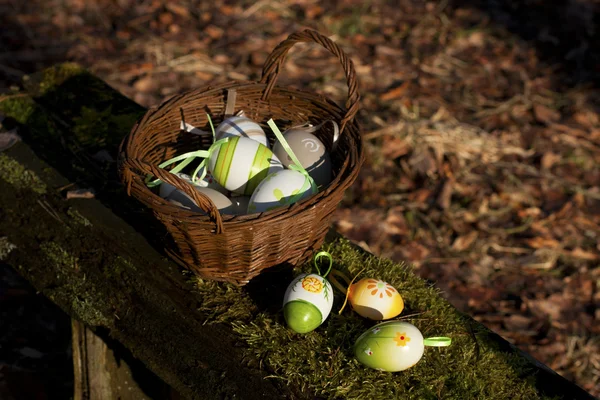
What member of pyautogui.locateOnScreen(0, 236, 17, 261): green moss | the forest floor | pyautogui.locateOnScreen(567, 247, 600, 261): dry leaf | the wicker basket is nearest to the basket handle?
the wicker basket

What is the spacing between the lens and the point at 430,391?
2205 millimetres

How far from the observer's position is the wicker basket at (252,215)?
215 cm

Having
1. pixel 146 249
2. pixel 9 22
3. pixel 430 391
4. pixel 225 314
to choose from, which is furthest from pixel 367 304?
pixel 9 22

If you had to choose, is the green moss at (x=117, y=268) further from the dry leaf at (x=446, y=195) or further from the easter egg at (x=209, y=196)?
the dry leaf at (x=446, y=195)

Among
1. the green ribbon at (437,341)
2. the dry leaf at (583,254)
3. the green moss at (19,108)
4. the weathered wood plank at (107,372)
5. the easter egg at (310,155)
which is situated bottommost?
the dry leaf at (583,254)

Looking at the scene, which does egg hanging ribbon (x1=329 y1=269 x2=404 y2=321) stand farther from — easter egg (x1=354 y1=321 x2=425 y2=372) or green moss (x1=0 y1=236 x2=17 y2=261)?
green moss (x1=0 y1=236 x2=17 y2=261)

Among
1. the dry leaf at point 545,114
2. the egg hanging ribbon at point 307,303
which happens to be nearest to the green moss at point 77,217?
the egg hanging ribbon at point 307,303

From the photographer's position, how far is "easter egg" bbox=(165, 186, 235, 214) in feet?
8.09

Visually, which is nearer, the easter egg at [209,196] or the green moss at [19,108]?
the easter egg at [209,196]

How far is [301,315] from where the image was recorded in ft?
7.27

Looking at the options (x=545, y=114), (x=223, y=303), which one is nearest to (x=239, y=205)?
(x=223, y=303)

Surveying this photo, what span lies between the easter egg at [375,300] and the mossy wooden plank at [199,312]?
0.06 meters

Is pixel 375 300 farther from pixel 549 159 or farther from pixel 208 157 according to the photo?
pixel 549 159

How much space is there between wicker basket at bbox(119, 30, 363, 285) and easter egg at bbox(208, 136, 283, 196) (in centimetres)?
29
